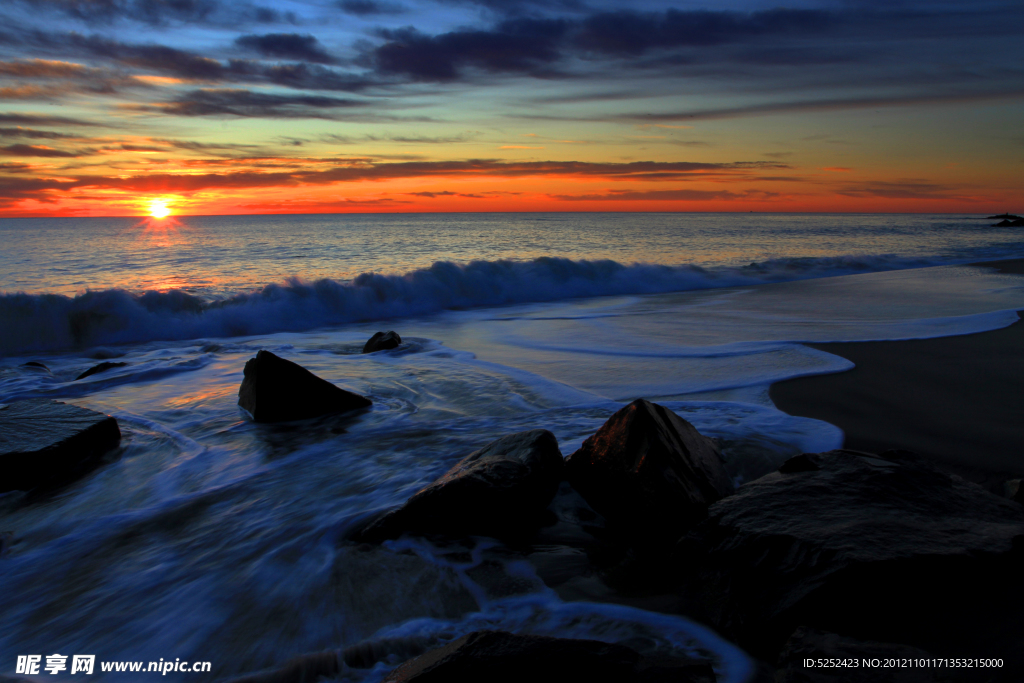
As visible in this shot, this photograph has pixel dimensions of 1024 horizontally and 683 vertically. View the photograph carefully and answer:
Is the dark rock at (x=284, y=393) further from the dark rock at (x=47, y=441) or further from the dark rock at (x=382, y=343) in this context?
the dark rock at (x=382, y=343)

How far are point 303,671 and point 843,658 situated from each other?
78.1 inches

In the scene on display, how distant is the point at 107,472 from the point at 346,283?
9571 millimetres

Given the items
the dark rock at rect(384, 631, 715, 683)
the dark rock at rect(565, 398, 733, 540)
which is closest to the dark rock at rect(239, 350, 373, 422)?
the dark rock at rect(565, 398, 733, 540)

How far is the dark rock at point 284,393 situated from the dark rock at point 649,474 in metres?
2.77

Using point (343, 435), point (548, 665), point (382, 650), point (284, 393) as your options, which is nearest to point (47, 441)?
point (284, 393)

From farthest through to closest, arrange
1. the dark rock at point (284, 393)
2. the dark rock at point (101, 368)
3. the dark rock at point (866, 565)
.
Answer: the dark rock at point (101, 368), the dark rock at point (284, 393), the dark rock at point (866, 565)

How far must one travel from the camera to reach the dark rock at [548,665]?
5.80 feet

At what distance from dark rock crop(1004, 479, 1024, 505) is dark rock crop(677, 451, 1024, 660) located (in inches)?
11.4

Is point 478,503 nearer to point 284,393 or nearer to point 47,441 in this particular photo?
point 284,393

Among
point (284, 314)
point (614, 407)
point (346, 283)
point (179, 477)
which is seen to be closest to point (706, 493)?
point (614, 407)

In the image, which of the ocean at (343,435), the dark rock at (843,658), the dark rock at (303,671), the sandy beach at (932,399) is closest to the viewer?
the dark rock at (843,658)

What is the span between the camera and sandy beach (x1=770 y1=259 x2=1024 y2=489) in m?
3.70

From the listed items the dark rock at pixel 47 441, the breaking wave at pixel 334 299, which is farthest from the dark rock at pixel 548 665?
the breaking wave at pixel 334 299

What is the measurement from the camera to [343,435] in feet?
15.3
